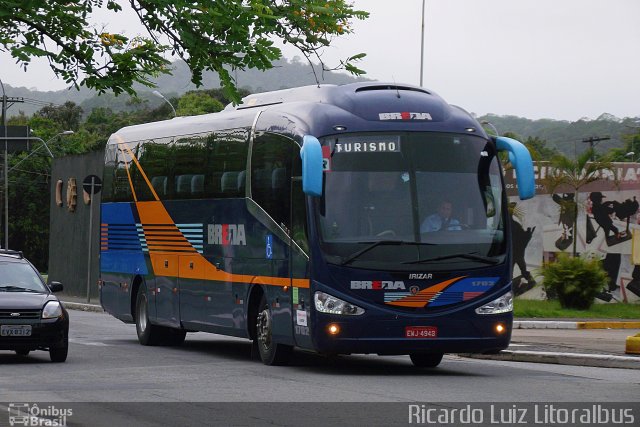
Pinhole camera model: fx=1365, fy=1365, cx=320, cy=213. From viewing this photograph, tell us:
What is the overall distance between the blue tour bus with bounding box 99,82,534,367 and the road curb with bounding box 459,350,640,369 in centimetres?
208

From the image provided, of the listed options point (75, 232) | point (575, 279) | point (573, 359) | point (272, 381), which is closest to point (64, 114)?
point (75, 232)

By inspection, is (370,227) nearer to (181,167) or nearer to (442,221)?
(442,221)

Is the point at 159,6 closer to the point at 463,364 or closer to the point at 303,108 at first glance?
the point at 303,108

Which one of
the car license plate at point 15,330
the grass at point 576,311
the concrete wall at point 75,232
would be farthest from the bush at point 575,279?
the concrete wall at point 75,232

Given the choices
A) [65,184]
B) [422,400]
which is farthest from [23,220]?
[422,400]

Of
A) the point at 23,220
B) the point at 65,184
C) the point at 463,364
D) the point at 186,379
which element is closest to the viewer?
the point at 186,379

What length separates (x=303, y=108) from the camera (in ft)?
58.4

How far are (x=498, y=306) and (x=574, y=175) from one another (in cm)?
2421

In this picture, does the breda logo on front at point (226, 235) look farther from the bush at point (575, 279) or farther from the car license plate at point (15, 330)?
the bush at point (575, 279)

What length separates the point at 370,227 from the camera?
1661 centimetres

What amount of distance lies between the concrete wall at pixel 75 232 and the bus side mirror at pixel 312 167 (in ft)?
117

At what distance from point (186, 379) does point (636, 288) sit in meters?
26.6

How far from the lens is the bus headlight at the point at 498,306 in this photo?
55.6 feet

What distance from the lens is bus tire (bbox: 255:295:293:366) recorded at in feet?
59.5
